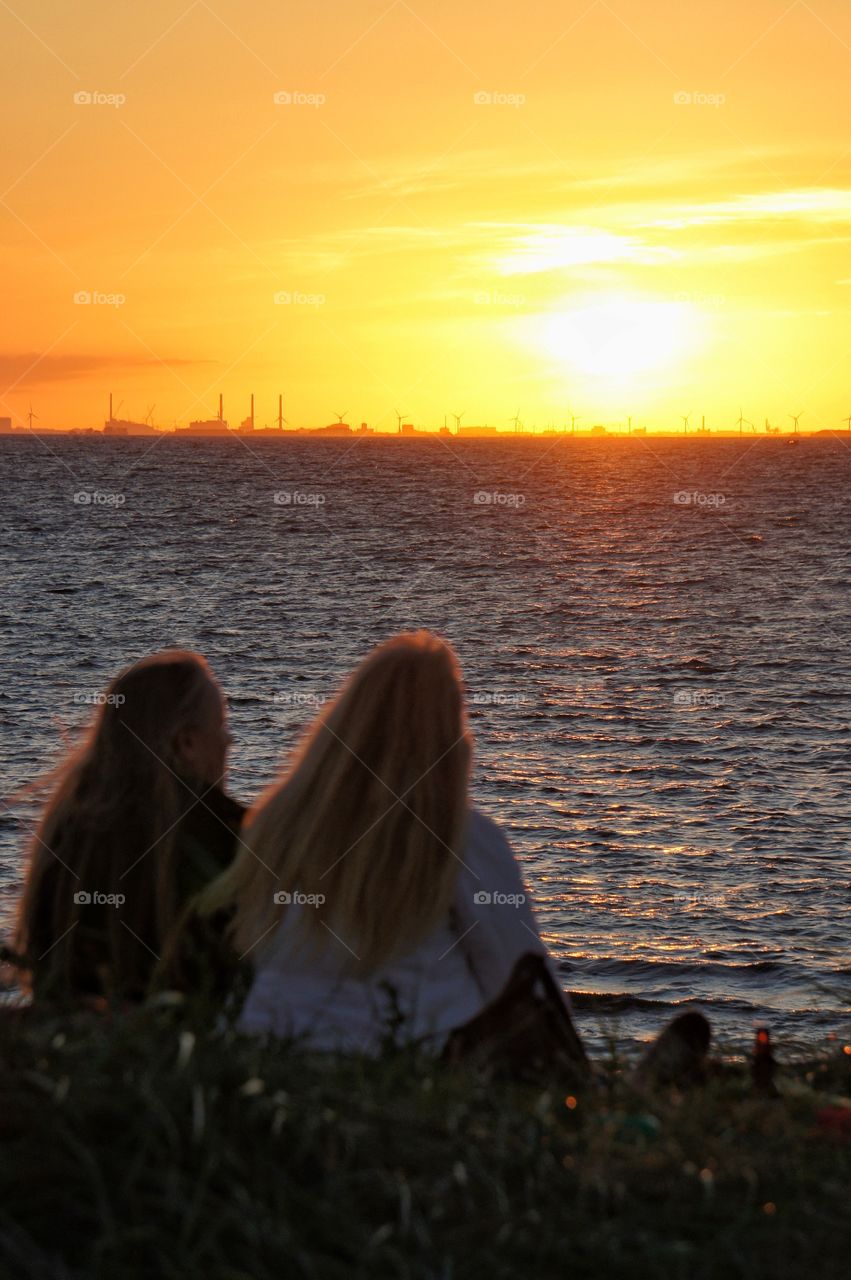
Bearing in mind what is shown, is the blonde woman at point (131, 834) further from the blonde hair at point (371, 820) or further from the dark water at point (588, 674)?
the dark water at point (588, 674)

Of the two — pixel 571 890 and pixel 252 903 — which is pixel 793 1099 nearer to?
pixel 252 903

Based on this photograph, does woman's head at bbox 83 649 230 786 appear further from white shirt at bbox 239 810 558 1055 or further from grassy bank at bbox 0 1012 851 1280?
grassy bank at bbox 0 1012 851 1280

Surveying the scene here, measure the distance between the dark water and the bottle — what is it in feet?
1.48

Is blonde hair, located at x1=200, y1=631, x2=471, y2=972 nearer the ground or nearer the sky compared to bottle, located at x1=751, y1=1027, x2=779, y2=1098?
nearer the sky

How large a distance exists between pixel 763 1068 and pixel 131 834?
5.96 ft

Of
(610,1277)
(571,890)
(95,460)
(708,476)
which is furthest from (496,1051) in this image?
(95,460)

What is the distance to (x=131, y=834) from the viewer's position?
413cm

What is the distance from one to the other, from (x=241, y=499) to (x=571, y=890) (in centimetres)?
7828

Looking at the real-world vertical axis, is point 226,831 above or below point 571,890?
above

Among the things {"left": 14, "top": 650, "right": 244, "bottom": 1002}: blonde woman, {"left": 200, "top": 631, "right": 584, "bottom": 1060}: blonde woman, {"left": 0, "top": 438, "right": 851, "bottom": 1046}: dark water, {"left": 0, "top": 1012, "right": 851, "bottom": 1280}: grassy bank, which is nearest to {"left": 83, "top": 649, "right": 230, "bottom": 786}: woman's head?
{"left": 14, "top": 650, "right": 244, "bottom": 1002}: blonde woman

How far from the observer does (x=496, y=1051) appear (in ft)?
10.7

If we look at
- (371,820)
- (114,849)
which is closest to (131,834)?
(114,849)

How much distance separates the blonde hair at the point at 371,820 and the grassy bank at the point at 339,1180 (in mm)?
679

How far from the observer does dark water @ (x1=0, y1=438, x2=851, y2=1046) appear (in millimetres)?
17141
